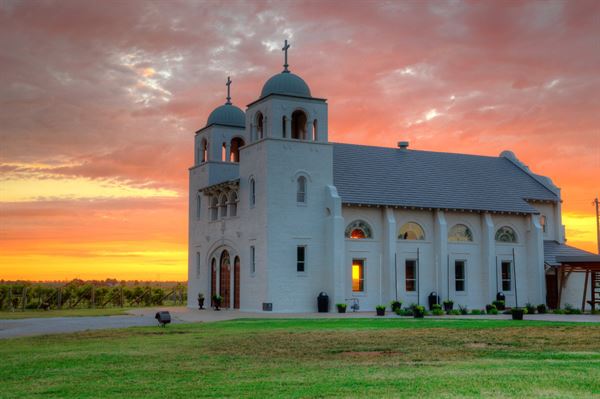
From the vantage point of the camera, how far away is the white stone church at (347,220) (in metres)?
39.6

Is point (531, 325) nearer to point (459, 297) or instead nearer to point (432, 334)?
point (432, 334)

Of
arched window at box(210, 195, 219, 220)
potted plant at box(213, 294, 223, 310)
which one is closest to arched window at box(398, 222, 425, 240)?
potted plant at box(213, 294, 223, 310)

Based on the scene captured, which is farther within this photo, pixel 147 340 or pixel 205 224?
pixel 205 224

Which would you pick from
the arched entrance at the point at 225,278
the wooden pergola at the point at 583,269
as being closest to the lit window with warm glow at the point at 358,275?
the arched entrance at the point at 225,278

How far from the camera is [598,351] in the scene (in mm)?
18391

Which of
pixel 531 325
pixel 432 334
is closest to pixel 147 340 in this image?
pixel 432 334

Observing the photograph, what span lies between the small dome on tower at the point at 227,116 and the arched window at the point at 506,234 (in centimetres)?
1783

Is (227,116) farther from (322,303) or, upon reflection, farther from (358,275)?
(322,303)

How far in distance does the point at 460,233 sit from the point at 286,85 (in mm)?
14124

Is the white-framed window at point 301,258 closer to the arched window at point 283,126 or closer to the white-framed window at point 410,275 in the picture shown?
the arched window at point 283,126

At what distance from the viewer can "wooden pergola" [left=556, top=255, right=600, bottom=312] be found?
4051 centimetres

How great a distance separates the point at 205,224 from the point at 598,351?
31400 millimetres

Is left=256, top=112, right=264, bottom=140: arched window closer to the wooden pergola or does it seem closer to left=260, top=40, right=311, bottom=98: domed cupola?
left=260, top=40, right=311, bottom=98: domed cupola

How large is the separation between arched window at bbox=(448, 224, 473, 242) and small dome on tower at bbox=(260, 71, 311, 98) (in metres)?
12.2
